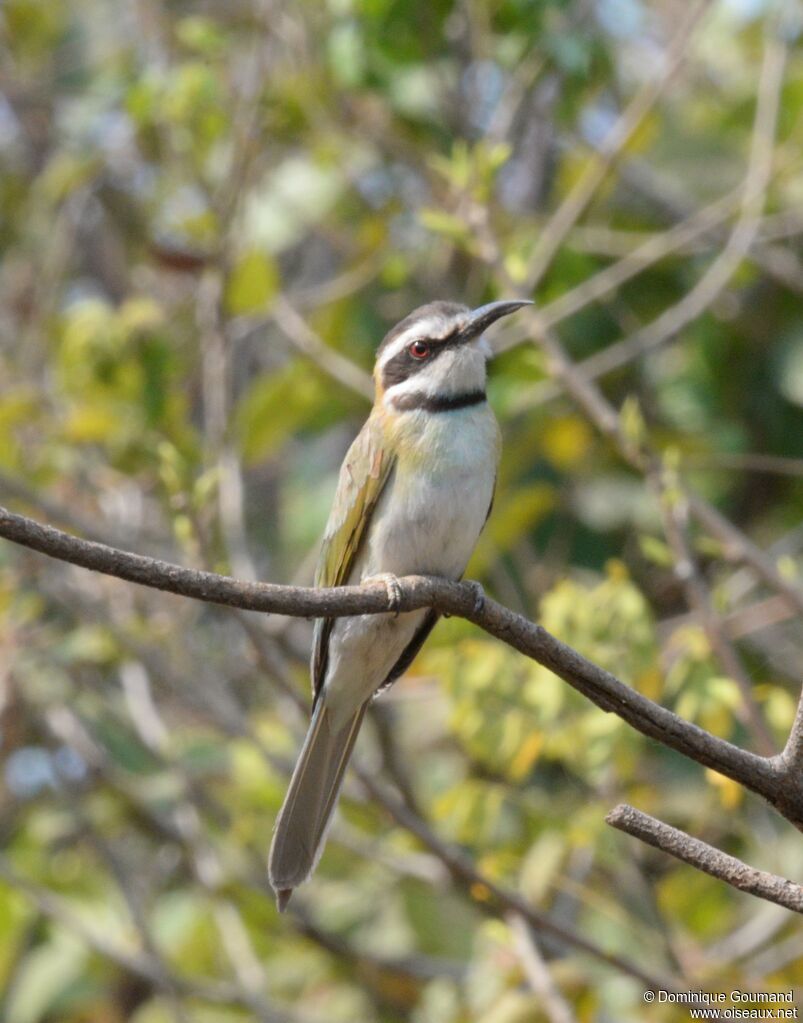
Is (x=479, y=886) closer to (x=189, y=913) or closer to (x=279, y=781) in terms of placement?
(x=279, y=781)

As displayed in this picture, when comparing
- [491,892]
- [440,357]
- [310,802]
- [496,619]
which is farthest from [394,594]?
[491,892]

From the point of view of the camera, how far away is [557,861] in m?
4.27

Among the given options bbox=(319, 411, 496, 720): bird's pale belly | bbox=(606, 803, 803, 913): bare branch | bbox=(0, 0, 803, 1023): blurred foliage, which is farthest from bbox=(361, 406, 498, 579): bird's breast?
bbox=(606, 803, 803, 913): bare branch

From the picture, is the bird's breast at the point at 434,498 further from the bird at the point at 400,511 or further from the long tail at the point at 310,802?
the long tail at the point at 310,802

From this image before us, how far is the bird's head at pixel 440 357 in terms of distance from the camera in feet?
13.0

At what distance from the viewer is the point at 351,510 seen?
395cm

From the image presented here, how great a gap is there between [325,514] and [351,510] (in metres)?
1.64

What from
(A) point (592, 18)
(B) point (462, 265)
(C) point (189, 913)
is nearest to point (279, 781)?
(C) point (189, 913)

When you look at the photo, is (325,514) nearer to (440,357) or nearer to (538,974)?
(440,357)

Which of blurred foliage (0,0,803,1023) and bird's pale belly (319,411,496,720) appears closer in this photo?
bird's pale belly (319,411,496,720)

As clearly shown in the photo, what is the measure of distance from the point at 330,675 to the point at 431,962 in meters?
1.67

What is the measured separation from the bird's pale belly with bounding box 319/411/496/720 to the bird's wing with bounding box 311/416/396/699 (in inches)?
1.0

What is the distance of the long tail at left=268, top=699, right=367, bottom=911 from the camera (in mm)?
3508

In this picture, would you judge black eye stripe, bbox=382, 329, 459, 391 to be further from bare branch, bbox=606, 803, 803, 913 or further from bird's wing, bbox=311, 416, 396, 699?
bare branch, bbox=606, 803, 803, 913
